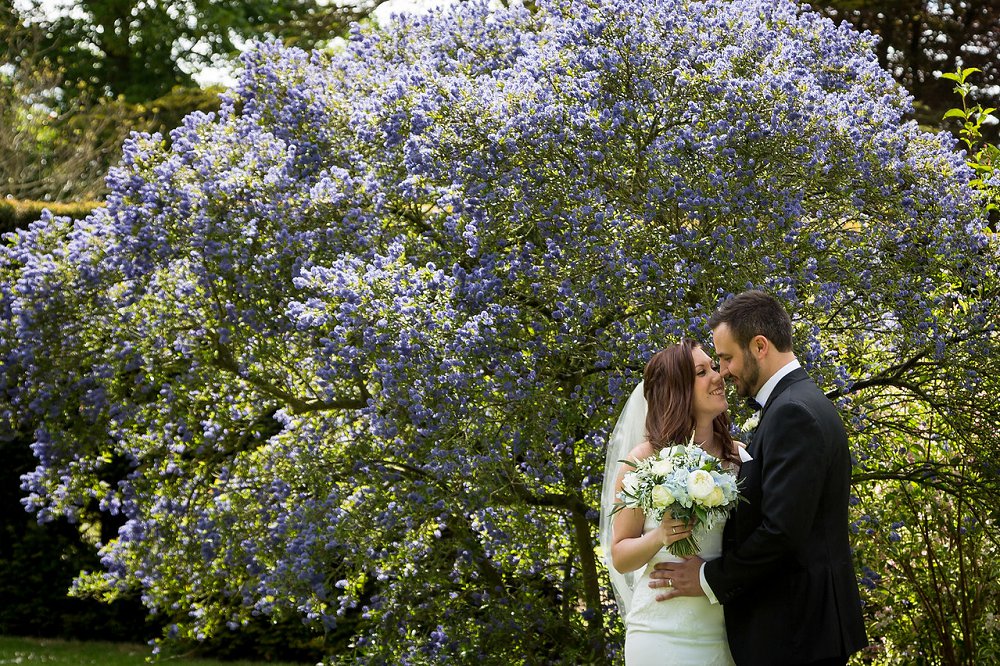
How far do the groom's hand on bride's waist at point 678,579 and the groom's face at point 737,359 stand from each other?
1.70 feet

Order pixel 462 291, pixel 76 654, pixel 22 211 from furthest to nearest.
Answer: pixel 22 211 < pixel 76 654 < pixel 462 291

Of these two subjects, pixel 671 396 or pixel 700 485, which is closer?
pixel 700 485

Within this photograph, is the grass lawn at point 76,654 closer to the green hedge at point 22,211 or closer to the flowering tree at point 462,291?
the flowering tree at point 462,291

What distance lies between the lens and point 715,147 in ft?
14.9

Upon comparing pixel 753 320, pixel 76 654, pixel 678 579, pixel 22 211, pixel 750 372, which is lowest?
pixel 678 579

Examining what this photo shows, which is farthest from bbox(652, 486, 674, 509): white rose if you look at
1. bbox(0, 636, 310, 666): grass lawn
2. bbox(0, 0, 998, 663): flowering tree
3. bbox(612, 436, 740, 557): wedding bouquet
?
bbox(0, 636, 310, 666): grass lawn

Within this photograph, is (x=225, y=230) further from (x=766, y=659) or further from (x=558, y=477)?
(x=766, y=659)

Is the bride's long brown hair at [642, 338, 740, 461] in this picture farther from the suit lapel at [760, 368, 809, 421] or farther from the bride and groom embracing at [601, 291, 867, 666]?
the suit lapel at [760, 368, 809, 421]

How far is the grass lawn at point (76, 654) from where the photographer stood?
8.98 meters

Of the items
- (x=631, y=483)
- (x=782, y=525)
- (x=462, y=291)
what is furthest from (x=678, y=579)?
(x=462, y=291)

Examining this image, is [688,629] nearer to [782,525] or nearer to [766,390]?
[782,525]

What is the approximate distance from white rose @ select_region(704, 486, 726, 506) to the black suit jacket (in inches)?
4.5

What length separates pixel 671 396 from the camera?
3.44 m

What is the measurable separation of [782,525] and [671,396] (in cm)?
64
